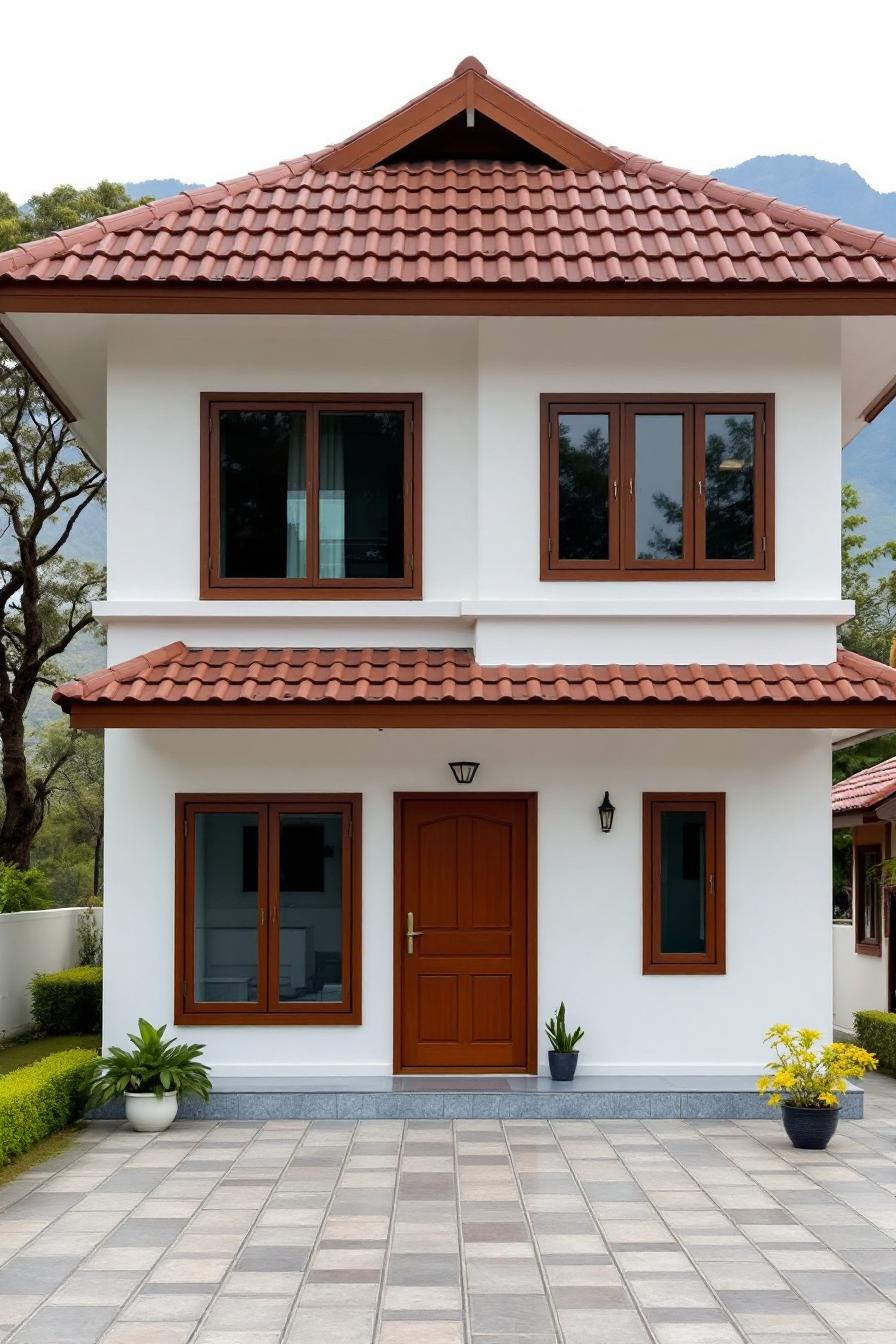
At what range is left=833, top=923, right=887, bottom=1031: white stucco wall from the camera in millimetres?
18391

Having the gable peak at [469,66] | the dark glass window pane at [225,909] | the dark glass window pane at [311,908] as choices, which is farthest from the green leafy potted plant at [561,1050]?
the gable peak at [469,66]

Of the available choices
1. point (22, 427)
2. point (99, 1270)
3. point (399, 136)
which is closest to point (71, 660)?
point (22, 427)

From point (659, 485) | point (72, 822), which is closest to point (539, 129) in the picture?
point (659, 485)

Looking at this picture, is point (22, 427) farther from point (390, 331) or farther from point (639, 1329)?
point (639, 1329)

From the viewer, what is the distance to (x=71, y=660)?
2382 inches

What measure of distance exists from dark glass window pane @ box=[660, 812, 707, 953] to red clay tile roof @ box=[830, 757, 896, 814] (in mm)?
4612

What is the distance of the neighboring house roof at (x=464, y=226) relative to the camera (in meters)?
12.4

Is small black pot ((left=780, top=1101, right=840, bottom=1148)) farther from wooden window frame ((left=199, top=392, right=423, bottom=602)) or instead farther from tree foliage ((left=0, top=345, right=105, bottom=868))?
tree foliage ((left=0, top=345, right=105, bottom=868))

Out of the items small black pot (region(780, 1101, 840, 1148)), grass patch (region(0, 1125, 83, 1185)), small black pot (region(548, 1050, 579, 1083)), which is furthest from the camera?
small black pot (region(548, 1050, 579, 1083))

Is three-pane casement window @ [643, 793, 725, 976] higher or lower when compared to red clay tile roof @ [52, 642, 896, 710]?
lower

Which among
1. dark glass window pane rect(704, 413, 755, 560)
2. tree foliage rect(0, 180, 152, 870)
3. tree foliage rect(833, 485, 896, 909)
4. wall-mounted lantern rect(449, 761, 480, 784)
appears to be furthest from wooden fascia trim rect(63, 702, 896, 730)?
tree foliage rect(0, 180, 152, 870)

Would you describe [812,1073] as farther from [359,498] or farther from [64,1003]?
[64,1003]

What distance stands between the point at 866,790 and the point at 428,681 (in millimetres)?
8618

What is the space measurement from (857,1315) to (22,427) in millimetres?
25487
